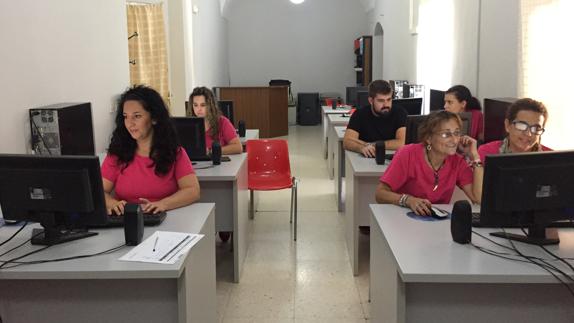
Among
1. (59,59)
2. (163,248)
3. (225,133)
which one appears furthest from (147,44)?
(163,248)

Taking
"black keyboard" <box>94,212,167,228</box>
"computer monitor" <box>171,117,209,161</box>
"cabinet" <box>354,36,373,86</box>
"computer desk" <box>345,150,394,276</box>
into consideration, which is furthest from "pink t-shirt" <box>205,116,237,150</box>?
"cabinet" <box>354,36,373,86</box>

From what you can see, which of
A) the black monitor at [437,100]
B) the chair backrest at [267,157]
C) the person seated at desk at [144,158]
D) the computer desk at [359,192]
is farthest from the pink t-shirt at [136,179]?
the black monitor at [437,100]

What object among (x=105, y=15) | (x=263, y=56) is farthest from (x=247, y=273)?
(x=263, y=56)

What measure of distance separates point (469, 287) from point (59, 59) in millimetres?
3372

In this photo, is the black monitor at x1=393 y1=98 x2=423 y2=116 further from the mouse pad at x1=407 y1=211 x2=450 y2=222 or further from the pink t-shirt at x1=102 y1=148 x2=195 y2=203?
the pink t-shirt at x1=102 y1=148 x2=195 y2=203

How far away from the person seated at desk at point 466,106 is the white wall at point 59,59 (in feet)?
10.3

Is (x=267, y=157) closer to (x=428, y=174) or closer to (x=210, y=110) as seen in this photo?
(x=210, y=110)

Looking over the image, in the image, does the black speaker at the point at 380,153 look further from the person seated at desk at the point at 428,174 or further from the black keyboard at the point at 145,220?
the black keyboard at the point at 145,220

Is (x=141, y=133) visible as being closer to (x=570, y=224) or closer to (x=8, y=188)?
(x=8, y=188)

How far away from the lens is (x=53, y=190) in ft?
7.66

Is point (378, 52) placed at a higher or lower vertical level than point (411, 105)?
higher

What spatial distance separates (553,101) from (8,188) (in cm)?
357

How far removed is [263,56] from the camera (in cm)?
1533

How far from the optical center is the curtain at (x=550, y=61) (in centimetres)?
386
